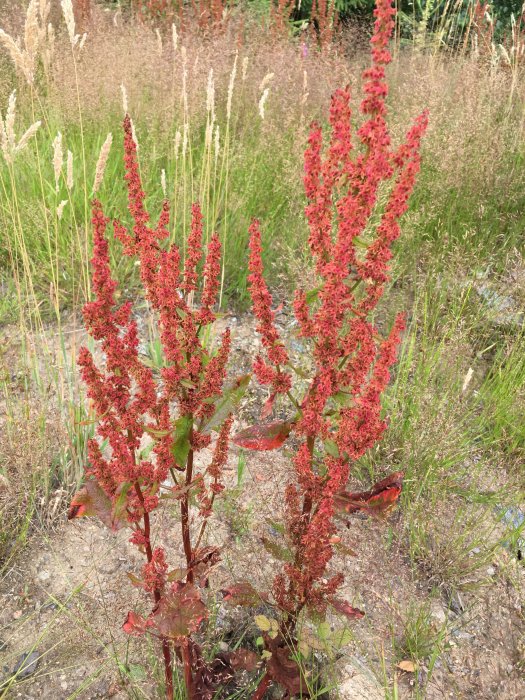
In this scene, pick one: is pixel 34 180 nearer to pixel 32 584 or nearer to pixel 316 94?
pixel 32 584

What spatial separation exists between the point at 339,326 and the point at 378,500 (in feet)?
1.55

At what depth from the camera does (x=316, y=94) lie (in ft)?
16.8

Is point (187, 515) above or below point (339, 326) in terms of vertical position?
below

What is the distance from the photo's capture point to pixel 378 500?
1389mm

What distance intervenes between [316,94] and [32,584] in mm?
4641

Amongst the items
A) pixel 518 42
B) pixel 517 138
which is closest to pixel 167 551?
pixel 517 138

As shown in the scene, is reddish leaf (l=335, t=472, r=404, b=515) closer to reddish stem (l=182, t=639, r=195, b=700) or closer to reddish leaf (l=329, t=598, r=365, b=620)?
reddish leaf (l=329, t=598, r=365, b=620)

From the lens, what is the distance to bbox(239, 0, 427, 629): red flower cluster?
43.8 inches

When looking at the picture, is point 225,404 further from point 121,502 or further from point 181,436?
point 121,502

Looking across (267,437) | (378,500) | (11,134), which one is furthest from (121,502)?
(11,134)

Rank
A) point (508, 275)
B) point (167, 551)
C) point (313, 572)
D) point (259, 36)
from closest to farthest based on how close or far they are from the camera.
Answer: point (313, 572) < point (167, 551) < point (508, 275) < point (259, 36)

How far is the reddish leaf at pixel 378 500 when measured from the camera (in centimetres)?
137

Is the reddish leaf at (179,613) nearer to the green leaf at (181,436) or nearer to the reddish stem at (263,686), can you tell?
the green leaf at (181,436)

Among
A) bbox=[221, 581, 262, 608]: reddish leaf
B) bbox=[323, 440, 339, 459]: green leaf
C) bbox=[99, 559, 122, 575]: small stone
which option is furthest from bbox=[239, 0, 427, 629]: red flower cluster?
bbox=[99, 559, 122, 575]: small stone
